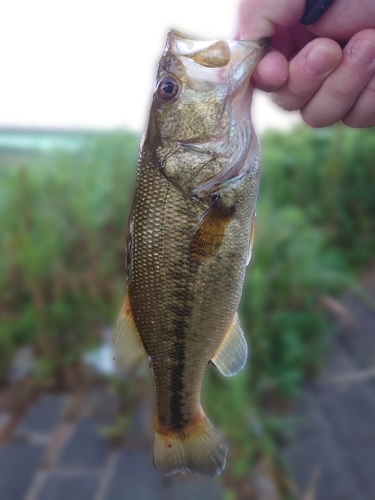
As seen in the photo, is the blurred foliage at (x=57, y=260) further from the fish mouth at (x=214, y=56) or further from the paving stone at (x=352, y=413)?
the fish mouth at (x=214, y=56)

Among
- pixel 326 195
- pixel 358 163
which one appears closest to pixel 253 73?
pixel 326 195

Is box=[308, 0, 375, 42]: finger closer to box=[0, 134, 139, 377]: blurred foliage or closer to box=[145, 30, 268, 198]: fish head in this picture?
box=[145, 30, 268, 198]: fish head

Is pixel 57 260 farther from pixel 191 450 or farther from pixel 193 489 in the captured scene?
pixel 191 450

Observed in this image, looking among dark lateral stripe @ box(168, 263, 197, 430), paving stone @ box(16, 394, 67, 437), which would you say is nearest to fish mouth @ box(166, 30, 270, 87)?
dark lateral stripe @ box(168, 263, 197, 430)

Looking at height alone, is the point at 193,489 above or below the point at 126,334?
below

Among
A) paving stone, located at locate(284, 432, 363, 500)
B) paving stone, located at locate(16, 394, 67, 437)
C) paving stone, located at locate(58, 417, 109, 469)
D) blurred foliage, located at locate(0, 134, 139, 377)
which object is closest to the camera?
paving stone, located at locate(284, 432, 363, 500)

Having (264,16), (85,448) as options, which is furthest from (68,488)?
(264,16)

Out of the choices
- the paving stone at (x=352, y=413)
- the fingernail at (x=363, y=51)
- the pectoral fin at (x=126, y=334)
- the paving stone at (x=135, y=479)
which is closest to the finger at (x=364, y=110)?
the fingernail at (x=363, y=51)
